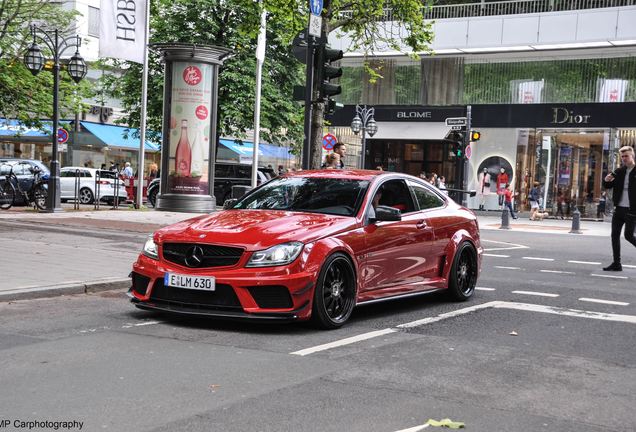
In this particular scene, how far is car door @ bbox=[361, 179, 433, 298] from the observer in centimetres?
→ 783

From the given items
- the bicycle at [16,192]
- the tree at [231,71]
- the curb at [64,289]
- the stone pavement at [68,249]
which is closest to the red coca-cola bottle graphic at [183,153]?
the stone pavement at [68,249]

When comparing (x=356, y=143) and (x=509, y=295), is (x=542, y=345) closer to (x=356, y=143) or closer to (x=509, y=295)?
(x=509, y=295)

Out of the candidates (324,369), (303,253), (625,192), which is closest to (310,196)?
(303,253)

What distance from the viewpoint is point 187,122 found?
23641 millimetres

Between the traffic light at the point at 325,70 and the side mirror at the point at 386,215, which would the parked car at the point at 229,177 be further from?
the side mirror at the point at 386,215

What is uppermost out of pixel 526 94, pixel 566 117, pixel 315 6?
pixel 526 94

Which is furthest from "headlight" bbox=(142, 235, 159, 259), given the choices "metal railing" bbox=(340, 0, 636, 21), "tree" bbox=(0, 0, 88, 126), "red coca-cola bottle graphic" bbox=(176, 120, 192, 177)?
"metal railing" bbox=(340, 0, 636, 21)

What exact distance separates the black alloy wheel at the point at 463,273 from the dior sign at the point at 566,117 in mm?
28008

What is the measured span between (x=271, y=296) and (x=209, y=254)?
26.1 inches

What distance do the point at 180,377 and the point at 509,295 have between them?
5881mm

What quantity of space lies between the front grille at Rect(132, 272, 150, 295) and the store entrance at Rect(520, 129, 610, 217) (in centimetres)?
3125

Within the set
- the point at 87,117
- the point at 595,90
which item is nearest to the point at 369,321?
the point at 595,90

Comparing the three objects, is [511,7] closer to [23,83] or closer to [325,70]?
[23,83]

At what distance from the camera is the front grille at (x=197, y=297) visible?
22.6 ft
